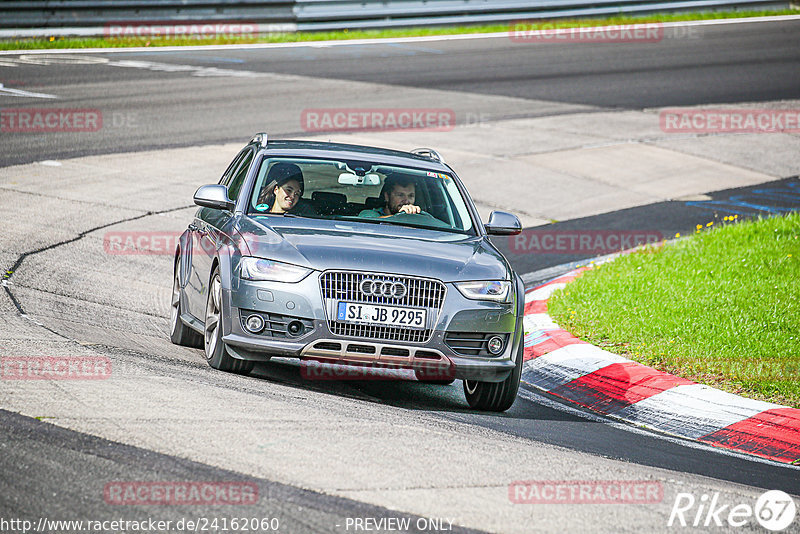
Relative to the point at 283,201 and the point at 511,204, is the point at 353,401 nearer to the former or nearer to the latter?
the point at 283,201

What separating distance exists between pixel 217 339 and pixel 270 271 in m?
0.71

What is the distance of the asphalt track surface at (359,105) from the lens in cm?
495

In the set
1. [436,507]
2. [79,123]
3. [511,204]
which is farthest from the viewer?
[79,123]

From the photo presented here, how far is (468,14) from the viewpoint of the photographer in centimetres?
3075

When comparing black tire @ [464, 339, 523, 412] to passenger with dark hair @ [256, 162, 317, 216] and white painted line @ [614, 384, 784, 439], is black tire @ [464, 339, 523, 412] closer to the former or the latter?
white painted line @ [614, 384, 784, 439]

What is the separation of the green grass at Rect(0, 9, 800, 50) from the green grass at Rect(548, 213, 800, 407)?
1691cm

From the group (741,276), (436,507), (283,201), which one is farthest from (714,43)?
(436,507)

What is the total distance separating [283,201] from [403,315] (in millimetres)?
1676

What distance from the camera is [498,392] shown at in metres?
7.63

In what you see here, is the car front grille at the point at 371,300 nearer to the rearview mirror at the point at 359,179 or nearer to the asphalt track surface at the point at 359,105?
the asphalt track surface at the point at 359,105

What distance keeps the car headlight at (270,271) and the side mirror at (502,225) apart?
1902 millimetres

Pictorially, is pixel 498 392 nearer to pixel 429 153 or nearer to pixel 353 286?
pixel 353 286

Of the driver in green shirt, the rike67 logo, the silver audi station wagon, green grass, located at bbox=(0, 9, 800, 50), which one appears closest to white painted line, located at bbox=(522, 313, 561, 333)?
the silver audi station wagon

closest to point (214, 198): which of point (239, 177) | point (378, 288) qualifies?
point (239, 177)
